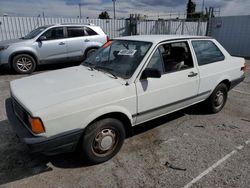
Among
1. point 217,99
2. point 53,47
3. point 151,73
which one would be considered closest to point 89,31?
point 53,47

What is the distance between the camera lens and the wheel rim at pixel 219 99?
4.24m

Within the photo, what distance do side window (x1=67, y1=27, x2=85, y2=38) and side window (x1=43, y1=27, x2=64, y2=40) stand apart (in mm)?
312

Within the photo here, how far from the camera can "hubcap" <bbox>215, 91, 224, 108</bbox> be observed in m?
4.24

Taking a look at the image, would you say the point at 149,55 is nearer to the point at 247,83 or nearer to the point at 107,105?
the point at 107,105

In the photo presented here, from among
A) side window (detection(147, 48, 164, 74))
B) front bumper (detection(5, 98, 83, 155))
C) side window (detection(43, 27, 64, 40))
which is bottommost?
front bumper (detection(5, 98, 83, 155))

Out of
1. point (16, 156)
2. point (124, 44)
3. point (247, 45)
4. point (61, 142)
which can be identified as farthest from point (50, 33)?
point (247, 45)

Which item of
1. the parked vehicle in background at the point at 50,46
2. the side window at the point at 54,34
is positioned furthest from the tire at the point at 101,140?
the side window at the point at 54,34

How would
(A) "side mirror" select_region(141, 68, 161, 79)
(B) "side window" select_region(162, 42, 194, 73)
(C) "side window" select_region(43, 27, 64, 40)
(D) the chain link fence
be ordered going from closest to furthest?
(A) "side mirror" select_region(141, 68, 161, 79) → (B) "side window" select_region(162, 42, 194, 73) → (C) "side window" select_region(43, 27, 64, 40) → (D) the chain link fence

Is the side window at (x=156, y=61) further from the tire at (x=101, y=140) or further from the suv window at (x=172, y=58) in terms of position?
the tire at (x=101, y=140)

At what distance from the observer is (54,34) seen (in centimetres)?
787

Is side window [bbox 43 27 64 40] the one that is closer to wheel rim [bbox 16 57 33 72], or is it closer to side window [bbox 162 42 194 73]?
wheel rim [bbox 16 57 33 72]

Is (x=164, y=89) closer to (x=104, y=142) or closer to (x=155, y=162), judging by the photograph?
(x=155, y=162)

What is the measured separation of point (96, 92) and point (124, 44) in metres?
1.35

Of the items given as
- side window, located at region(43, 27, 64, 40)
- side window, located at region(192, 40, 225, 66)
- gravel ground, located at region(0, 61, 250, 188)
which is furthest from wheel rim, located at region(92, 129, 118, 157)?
side window, located at region(43, 27, 64, 40)
